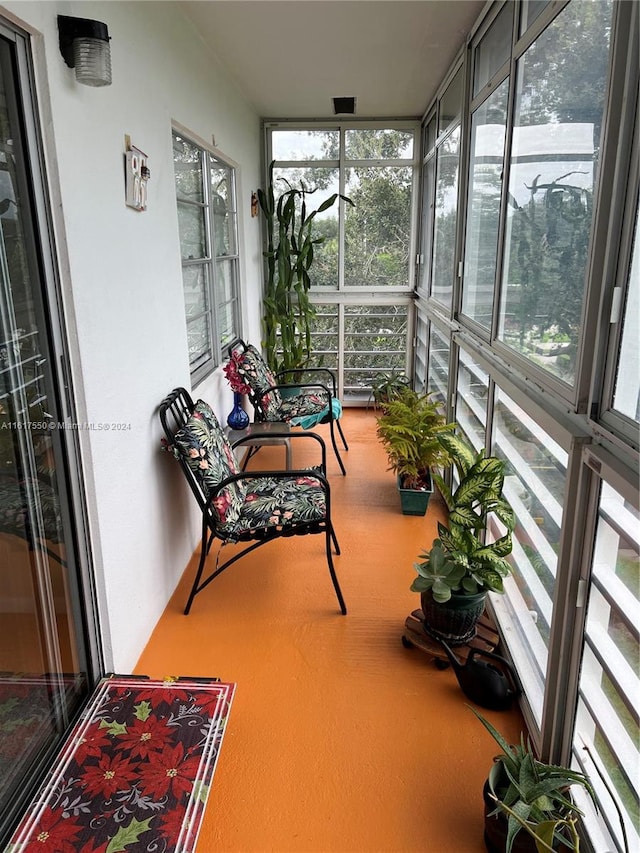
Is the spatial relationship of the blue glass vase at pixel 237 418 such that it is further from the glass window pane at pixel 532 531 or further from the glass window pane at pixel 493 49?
the glass window pane at pixel 493 49

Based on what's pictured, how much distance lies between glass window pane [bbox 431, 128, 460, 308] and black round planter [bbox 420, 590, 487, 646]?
88.7 inches

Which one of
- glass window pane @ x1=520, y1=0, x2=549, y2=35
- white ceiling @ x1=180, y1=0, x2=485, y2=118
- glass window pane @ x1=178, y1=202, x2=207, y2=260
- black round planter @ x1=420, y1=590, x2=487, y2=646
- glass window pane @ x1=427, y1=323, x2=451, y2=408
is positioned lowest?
black round planter @ x1=420, y1=590, x2=487, y2=646

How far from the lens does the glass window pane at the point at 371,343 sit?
596 cm

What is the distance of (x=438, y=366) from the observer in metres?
4.49

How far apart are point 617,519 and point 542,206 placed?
1.15 meters

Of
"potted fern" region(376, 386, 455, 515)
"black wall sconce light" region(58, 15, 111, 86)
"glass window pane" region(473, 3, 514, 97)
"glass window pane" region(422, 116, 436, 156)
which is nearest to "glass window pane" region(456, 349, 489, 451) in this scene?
"potted fern" region(376, 386, 455, 515)

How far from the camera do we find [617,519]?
141cm

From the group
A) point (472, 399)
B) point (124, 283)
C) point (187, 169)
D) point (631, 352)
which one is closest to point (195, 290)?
point (187, 169)

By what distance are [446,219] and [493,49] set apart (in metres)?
1.51

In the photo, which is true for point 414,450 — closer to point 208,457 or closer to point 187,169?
point 208,457

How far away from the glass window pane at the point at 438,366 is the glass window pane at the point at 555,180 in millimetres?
1502

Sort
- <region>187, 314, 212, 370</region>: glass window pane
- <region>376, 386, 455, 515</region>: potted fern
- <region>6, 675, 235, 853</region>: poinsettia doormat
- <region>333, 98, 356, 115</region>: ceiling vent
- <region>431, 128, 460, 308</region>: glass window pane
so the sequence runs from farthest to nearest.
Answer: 1. <region>333, 98, 356, 115</region>: ceiling vent
2. <region>431, 128, 460, 308</region>: glass window pane
3. <region>376, 386, 455, 515</region>: potted fern
4. <region>187, 314, 212, 370</region>: glass window pane
5. <region>6, 675, 235, 853</region>: poinsettia doormat

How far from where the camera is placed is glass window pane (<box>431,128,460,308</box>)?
3.84m

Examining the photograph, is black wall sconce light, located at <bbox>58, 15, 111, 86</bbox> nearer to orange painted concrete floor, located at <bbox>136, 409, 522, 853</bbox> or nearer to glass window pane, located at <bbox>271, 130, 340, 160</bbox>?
orange painted concrete floor, located at <bbox>136, 409, 522, 853</bbox>
